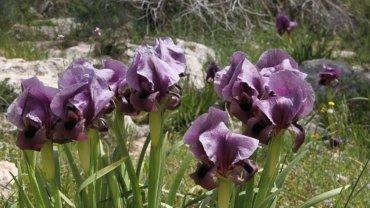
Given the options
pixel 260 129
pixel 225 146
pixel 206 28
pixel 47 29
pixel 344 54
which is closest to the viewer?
pixel 225 146

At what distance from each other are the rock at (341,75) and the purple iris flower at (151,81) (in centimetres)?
445

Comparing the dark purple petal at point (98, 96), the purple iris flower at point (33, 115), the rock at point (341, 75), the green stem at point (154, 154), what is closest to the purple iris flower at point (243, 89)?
the green stem at point (154, 154)

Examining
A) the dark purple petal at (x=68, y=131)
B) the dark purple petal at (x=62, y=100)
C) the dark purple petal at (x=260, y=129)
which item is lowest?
the dark purple petal at (x=260, y=129)

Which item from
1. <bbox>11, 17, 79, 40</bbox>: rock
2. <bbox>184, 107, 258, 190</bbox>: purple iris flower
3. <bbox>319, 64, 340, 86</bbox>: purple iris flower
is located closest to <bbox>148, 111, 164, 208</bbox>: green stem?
<bbox>184, 107, 258, 190</bbox>: purple iris flower

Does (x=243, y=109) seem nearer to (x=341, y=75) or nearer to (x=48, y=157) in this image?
(x=48, y=157)

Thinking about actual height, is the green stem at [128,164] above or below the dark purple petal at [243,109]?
below

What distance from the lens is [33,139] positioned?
1563mm

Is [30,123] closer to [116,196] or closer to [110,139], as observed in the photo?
[116,196]

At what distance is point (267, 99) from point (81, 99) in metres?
0.51

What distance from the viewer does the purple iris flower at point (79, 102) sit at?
156 cm

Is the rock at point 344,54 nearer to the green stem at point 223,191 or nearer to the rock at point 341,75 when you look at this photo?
the rock at point 341,75

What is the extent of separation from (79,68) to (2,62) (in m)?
4.67

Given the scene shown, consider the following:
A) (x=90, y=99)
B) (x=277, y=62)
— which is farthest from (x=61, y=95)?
(x=277, y=62)

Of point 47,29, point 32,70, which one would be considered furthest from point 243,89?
point 47,29
